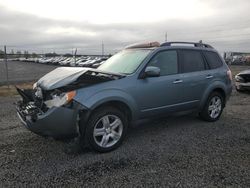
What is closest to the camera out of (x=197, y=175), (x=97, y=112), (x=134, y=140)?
(x=197, y=175)

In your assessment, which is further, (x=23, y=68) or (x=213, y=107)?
(x=23, y=68)

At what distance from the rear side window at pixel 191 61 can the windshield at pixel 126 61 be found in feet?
2.79

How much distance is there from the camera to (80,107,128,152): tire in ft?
13.9

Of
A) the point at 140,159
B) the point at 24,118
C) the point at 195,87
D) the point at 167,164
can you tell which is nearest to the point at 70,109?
the point at 24,118

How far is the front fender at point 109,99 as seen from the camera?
4.12 meters

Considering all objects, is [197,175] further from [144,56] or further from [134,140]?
[144,56]

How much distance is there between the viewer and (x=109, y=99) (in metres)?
4.34

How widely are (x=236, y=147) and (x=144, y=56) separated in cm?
226

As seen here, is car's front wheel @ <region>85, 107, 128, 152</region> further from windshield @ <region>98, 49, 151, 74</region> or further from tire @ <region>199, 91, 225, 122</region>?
tire @ <region>199, 91, 225, 122</region>

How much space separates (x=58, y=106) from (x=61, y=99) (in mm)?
117

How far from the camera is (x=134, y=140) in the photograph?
5.01 m

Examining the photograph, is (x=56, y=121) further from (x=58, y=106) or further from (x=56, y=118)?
(x=58, y=106)

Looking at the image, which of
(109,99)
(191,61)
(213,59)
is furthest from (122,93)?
(213,59)

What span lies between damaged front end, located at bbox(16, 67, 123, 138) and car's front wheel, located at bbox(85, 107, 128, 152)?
23cm
